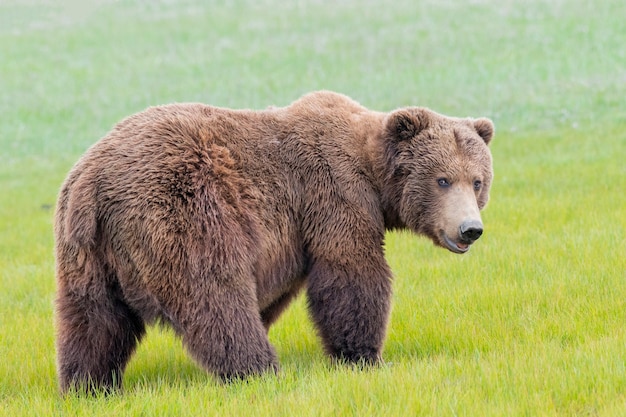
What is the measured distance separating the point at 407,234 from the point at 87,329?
576cm

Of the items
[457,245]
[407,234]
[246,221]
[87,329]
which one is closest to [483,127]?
[457,245]

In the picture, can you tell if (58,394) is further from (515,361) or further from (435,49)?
(435,49)

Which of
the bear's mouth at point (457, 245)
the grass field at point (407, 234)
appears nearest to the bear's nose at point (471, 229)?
the bear's mouth at point (457, 245)

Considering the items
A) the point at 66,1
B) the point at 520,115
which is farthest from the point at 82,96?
the point at 66,1

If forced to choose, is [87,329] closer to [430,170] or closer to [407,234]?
[430,170]

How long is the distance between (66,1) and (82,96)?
20.6 m

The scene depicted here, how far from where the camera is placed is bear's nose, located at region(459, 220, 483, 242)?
5.76m

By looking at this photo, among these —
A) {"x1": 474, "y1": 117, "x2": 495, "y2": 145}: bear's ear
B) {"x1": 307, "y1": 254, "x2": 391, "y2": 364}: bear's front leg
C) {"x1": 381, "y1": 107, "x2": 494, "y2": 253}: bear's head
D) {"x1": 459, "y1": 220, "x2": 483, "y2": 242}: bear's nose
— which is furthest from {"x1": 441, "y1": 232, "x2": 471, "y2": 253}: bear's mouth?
{"x1": 474, "y1": 117, "x2": 495, "y2": 145}: bear's ear

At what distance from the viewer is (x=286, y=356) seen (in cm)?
659

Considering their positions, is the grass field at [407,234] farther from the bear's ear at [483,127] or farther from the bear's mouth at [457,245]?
the bear's ear at [483,127]

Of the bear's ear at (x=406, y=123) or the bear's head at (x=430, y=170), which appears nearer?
the bear's head at (x=430, y=170)

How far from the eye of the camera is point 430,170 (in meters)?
6.15

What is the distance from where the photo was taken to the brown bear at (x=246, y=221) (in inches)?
206

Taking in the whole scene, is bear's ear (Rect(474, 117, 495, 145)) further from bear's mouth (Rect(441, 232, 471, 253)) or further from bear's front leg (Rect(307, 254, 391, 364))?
bear's front leg (Rect(307, 254, 391, 364))
